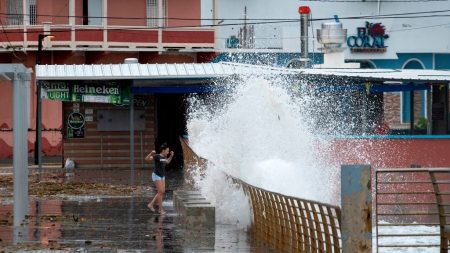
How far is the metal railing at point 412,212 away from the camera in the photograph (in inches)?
624

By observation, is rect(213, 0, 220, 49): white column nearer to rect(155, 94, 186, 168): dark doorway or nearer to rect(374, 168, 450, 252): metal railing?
rect(155, 94, 186, 168): dark doorway

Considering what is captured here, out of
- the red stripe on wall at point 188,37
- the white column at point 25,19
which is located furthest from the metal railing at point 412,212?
the white column at point 25,19

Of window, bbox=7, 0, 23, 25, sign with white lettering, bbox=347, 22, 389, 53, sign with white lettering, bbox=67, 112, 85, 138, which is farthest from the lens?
sign with white lettering, bbox=347, 22, 389, 53

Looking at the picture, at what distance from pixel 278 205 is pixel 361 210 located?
515cm

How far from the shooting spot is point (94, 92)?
4200 cm

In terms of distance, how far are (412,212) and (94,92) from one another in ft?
86.9

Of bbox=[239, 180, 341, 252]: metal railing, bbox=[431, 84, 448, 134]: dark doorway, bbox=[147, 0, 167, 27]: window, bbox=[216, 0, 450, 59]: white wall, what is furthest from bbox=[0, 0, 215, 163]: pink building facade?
bbox=[239, 180, 341, 252]: metal railing

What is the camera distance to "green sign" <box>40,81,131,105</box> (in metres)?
41.7

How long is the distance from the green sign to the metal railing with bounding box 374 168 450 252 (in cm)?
1382

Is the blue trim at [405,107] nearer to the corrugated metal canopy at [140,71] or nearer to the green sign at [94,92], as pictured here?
the corrugated metal canopy at [140,71]

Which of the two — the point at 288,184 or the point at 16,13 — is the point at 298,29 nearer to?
the point at 16,13

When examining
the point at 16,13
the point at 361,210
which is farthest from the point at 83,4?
the point at 361,210

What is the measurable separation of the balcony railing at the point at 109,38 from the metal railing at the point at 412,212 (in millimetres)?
23685

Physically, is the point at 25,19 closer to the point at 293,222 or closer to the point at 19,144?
the point at 19,144
